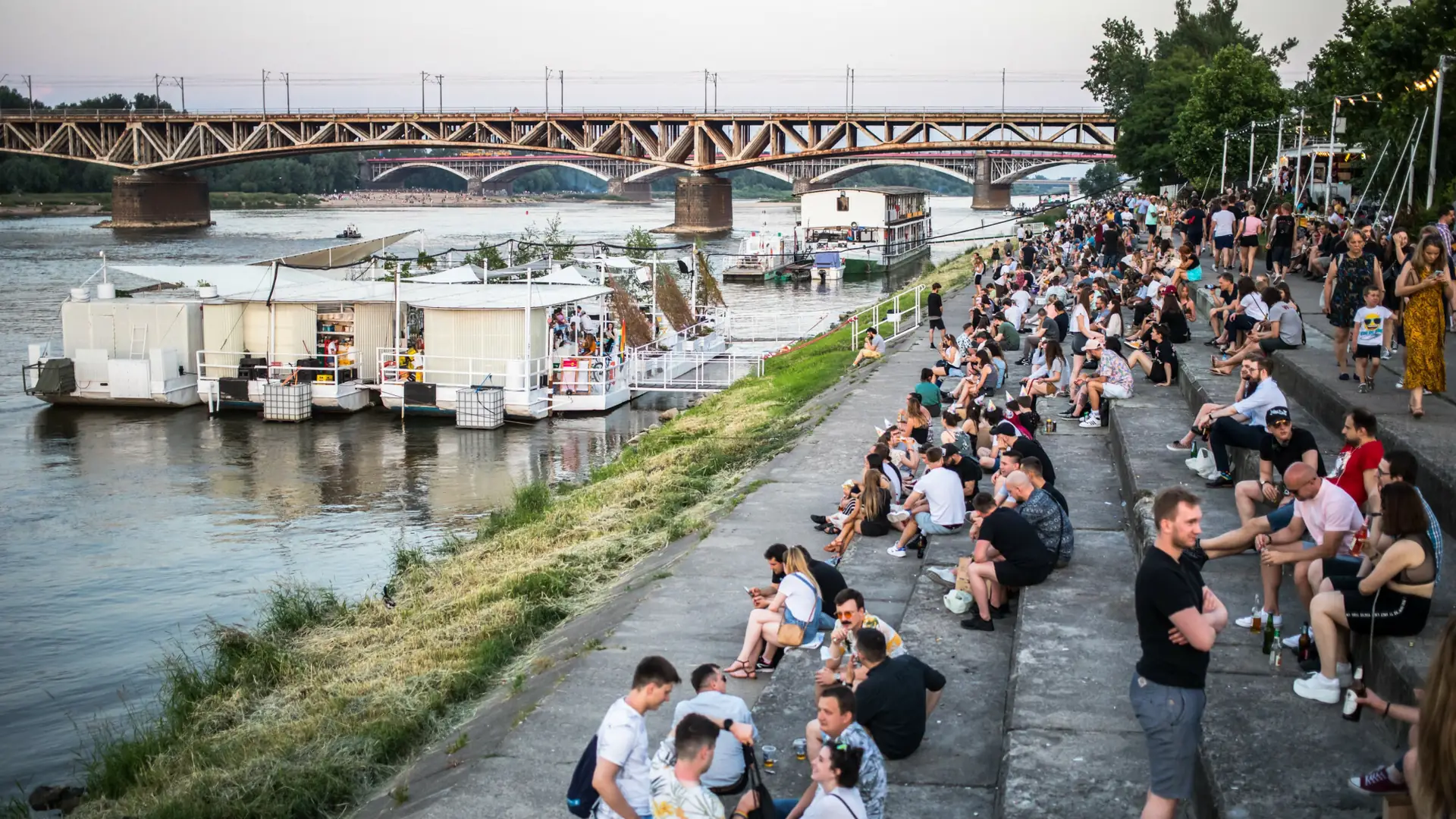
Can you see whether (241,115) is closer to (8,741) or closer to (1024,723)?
(8,741)

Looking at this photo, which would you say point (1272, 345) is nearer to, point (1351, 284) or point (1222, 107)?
point (1351, 284)

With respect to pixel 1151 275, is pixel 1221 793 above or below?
below

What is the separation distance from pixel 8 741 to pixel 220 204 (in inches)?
5635

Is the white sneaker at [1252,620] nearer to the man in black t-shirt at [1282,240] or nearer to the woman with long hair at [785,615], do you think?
the woman with long hair at [785,615]

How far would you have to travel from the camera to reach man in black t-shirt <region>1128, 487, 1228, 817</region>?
5801 millimetres

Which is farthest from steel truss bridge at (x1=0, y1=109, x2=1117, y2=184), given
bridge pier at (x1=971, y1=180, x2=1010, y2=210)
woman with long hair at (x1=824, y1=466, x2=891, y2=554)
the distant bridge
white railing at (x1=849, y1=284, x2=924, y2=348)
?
woman with long hair at (x1=824, y1=466, x2=891, y2=554)

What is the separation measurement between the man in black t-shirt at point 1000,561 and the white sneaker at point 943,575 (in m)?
0.61

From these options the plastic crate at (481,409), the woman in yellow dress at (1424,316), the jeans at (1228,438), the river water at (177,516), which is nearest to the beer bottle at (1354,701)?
the jeans at (1228,438)

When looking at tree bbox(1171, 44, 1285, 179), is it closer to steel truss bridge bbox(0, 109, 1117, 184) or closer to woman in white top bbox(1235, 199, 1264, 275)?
woman in white top bbox(1235, 199, 1264, 275)

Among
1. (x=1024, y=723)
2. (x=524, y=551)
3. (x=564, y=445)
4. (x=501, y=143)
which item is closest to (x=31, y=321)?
(x=564, y=445)

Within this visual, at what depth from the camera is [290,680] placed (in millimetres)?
12461

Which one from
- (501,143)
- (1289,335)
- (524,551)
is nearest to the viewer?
(1289,335)

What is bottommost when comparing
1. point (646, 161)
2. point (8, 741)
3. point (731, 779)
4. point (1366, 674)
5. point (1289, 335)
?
point (8, 741)

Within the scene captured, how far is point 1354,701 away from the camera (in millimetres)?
6562
